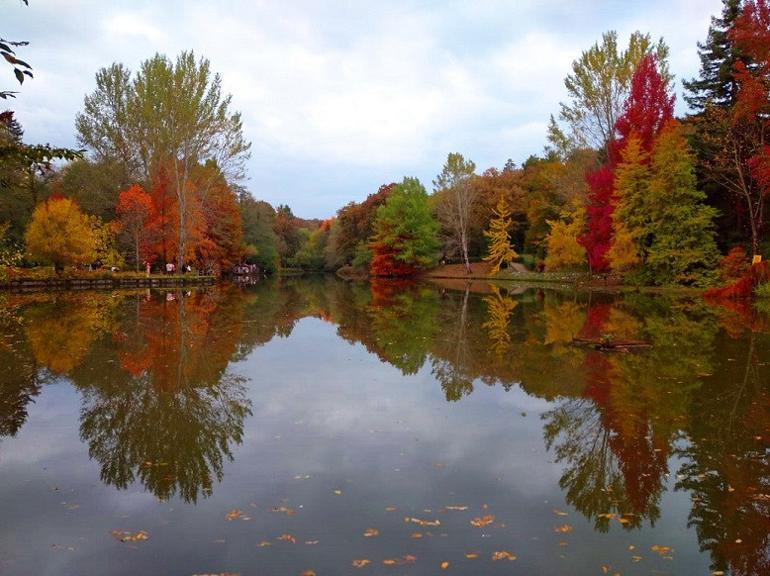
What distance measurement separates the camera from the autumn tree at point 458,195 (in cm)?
5666

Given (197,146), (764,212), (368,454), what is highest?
(197,146)

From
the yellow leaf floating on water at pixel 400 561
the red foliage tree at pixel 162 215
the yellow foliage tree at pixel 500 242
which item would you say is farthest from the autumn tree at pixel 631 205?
the red foliage tree at pixel 162 215

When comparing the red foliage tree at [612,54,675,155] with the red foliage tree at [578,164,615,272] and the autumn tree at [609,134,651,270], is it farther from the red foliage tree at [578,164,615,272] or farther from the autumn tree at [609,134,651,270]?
the red foliage tree at [578,164,615,272]

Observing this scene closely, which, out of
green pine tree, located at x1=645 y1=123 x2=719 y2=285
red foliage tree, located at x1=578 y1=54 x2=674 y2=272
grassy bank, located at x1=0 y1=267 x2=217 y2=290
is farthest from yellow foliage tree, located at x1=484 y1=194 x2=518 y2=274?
grassy bank, located at x1=0 y1=267 x2=217 y2=290

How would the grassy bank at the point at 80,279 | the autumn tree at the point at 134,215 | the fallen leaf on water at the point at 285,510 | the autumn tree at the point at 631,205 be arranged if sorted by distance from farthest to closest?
the autumn tree at the point at 134,215 → the grassy bank at the point at 80,279 → the autumn tree at the point at 631,205 → the fallen leaf on water at the point at 285,510

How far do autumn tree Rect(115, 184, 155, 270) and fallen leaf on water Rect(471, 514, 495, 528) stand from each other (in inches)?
1603

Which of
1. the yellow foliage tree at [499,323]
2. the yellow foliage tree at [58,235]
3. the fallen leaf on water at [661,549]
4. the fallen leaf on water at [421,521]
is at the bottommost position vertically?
the fallen leaf on water at [421,521]

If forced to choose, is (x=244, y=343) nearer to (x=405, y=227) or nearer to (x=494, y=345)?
(x=494, y=345)

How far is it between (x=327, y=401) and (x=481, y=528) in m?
4.42

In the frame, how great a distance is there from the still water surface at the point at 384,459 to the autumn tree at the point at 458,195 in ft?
146

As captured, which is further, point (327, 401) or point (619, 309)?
point (619, 309)

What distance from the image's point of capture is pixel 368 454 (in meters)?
6.28

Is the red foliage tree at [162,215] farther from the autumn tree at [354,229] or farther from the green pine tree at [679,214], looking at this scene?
the green pine tree at [679,214]

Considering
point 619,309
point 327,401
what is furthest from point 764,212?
point 327,401
